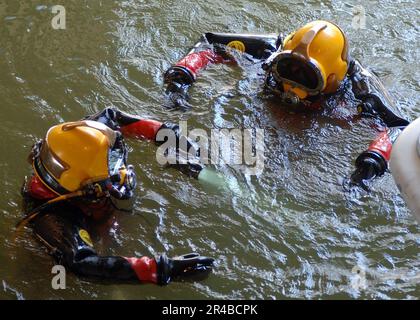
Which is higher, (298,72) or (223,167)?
(298,72)

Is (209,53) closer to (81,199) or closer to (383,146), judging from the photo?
(383,146)

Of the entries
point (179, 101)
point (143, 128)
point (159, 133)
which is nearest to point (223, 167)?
point (159, 133)

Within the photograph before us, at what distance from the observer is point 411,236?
325 centimetres

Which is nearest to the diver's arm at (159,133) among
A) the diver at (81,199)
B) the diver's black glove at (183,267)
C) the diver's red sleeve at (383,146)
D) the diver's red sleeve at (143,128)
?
the diver's red sleeve at (143,128)

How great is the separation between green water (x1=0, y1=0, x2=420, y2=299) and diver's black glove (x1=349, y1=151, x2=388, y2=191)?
8 cm

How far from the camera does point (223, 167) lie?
12.1 ft

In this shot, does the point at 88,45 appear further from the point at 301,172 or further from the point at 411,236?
the point at 411,236

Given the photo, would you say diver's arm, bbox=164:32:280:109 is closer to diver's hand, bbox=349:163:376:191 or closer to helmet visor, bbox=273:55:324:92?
helmet visor, bbox=273:55:324:92

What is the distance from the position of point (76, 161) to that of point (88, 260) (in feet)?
1.62

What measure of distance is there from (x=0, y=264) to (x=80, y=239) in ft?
1.70

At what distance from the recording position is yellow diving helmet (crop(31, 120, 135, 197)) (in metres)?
2.85

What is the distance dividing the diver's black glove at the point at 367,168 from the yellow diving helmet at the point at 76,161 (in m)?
1.52
